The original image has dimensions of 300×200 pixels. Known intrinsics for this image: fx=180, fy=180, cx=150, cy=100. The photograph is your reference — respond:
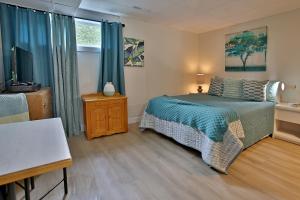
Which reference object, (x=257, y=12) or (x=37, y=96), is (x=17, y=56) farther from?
(x=257, y=12)

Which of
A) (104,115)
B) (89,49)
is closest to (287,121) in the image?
(104,115)

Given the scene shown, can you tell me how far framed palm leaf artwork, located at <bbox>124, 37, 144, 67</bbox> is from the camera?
12.2ft

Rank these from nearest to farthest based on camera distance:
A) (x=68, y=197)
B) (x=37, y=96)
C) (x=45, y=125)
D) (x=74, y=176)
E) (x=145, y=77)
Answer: (x=45, y=125)
(x=68, y=197)
(x=74, y=176)
(x=37, y=96)
(x=145, y=77)

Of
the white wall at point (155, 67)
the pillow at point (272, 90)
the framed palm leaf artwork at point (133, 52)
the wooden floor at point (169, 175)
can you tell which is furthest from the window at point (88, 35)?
the pillow at point (272, 90)

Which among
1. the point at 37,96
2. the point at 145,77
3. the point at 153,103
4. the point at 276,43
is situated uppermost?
the point at 276,43

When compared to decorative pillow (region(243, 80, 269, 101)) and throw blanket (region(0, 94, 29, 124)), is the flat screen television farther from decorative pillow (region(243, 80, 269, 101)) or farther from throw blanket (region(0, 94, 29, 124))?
decorative pillow (region(243, 80, 269, 101))

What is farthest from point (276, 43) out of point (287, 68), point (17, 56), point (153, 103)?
point (17, 56)

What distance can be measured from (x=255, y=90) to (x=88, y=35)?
10.6 feet

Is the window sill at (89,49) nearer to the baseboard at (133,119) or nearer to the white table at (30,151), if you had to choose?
the baseboard at (133,119)

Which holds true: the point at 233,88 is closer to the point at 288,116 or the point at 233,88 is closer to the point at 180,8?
the point at 288,116

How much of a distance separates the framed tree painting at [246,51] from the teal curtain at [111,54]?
8.06 ft

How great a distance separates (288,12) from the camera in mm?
3184

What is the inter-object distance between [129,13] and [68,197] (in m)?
3.07

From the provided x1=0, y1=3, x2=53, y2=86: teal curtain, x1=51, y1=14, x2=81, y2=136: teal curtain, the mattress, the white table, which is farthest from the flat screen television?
the mattress
